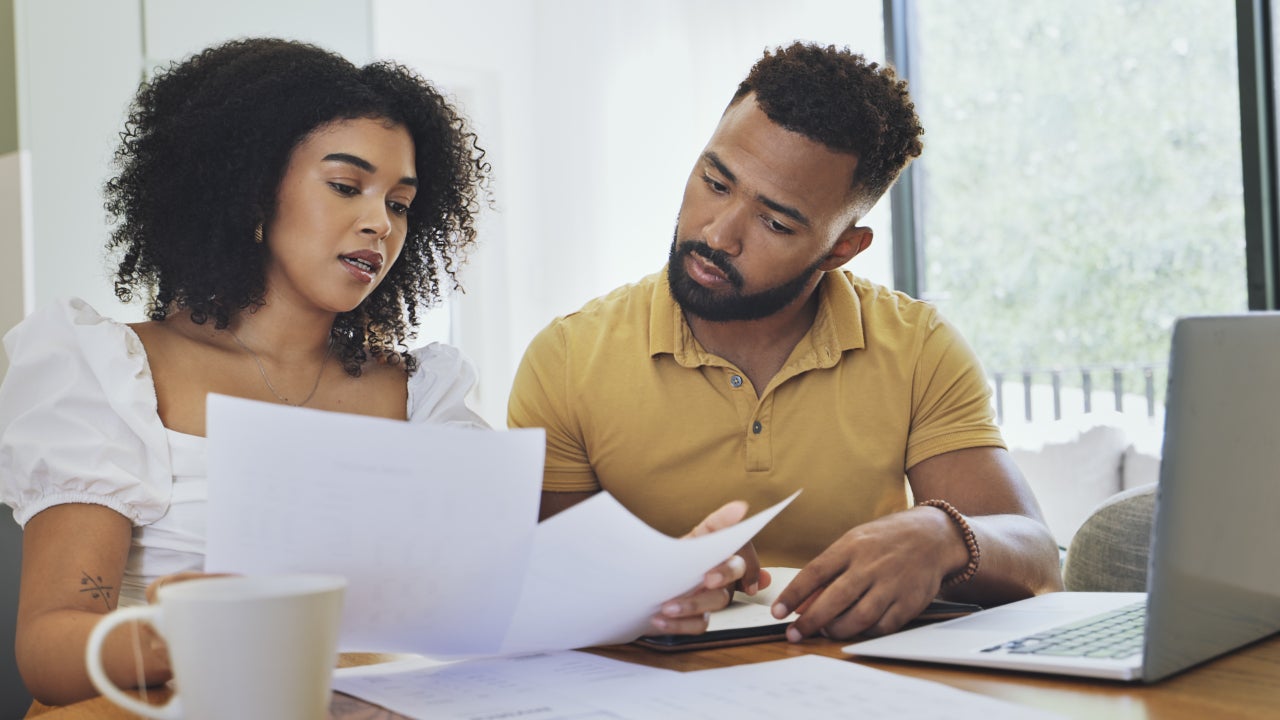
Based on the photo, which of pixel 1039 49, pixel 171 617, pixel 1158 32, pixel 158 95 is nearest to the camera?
pixel 171 617

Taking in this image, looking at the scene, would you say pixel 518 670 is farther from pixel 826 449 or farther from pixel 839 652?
pixel 826 449

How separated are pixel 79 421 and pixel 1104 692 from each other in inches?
36.9

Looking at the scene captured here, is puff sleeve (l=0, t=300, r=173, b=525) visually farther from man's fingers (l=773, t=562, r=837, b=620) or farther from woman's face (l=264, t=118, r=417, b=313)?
man's fingers (l=773, t=562, r=837, b=620)

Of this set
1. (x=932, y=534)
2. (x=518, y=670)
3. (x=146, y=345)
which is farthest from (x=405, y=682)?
(x=146, y=345)

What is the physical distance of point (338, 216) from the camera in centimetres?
130

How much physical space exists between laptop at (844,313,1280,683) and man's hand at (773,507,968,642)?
0.15 feet

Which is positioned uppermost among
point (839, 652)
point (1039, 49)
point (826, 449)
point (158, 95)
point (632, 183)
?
point (1039, 49)

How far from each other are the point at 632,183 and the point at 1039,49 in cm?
155

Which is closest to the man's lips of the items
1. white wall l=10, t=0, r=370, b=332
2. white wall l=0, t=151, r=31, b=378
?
white wall l=10, t=0, r=370, b=332

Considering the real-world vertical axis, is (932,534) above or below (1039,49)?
below

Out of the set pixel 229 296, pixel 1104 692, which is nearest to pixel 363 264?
pixel 229 296

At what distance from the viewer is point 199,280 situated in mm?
1346

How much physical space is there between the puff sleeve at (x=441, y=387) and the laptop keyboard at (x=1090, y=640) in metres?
0.77

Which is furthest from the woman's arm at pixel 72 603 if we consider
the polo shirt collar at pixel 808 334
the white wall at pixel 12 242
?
the white wall at pixel 12 242
